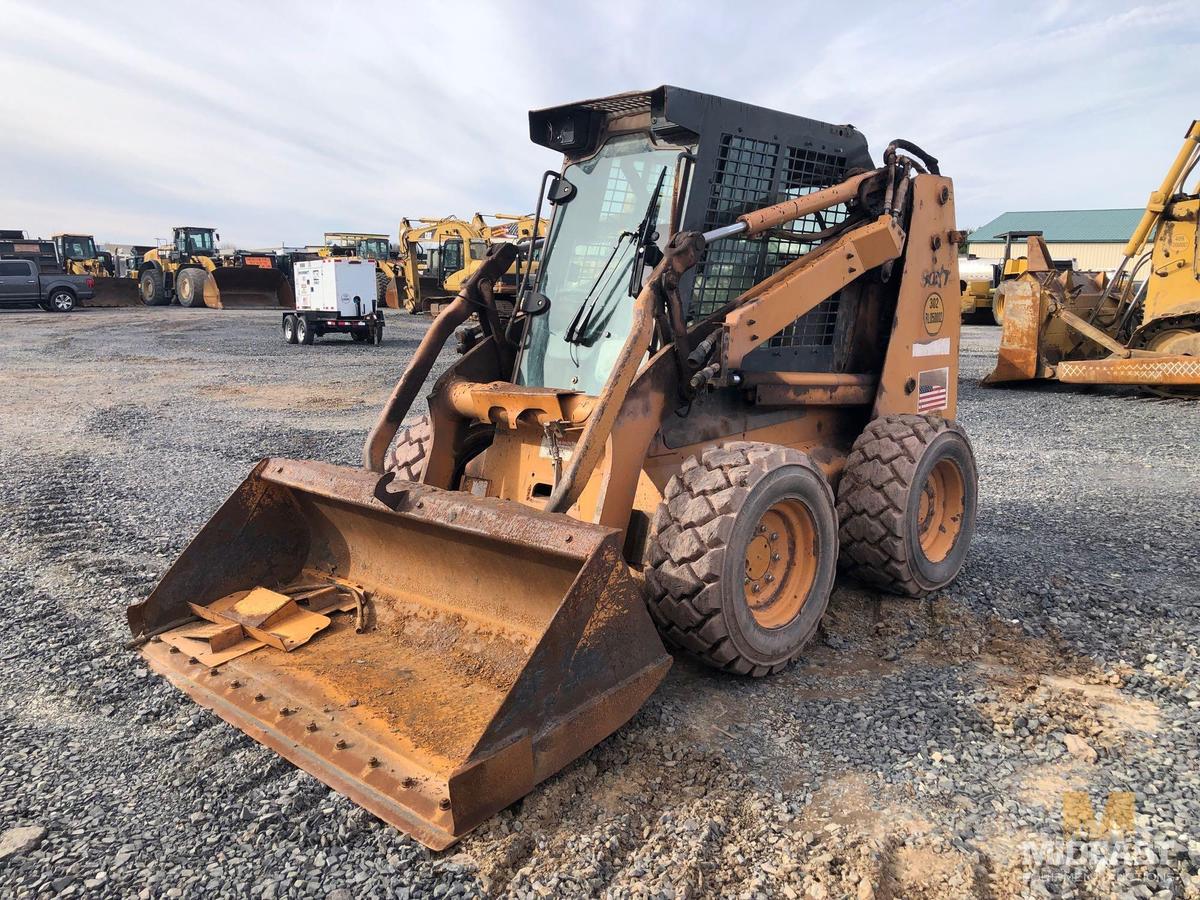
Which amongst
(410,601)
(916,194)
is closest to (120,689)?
(410,601)

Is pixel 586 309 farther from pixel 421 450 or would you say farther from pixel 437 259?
pixel 437 259

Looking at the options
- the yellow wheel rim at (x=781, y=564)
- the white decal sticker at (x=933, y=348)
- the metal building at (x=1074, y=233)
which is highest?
the metal building at (x=1074, y=233)

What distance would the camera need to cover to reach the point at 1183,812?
264 centimetres

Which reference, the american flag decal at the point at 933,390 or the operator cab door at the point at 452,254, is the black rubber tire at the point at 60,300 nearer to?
the operator cab door at the point at 452,254

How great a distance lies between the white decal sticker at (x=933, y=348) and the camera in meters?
4.96

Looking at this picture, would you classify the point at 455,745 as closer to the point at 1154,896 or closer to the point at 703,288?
the point at 1154,896

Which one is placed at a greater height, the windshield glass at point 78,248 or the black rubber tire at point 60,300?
the windshield glass at point 78,248

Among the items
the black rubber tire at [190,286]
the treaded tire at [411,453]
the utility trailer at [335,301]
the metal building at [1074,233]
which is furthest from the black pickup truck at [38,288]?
the metal building at [1074,233]

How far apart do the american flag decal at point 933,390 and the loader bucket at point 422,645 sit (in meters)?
2.90

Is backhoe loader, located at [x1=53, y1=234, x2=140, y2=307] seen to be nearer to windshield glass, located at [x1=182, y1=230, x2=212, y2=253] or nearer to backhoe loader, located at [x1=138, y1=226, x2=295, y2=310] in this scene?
backhoe loader, located at [x1=138, y1=226, x2=295, y2=310]

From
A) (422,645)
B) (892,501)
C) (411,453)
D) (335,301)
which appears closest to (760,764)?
(422,645)

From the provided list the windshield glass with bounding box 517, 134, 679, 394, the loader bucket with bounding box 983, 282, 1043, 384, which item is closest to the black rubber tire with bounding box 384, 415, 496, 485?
the windshield glass with bounding box 517, 134, 679, 394

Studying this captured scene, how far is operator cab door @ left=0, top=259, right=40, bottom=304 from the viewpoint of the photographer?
28.3 meters

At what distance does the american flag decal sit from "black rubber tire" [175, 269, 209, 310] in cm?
3123
